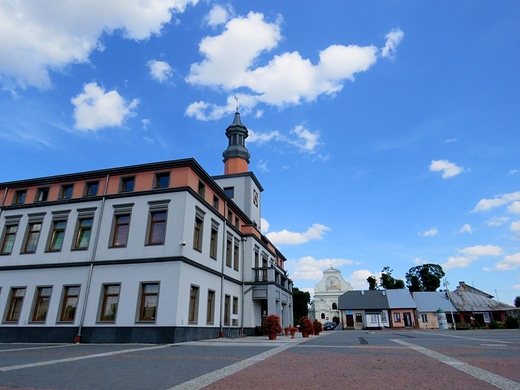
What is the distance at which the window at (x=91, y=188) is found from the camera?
20422 millimetres

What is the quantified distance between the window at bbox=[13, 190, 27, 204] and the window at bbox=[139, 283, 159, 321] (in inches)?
447

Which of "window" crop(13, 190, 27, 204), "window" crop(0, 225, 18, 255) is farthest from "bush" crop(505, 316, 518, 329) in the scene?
"window" crop(13, 190, 27, 204)

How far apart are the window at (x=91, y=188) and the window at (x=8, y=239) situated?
5.50 m

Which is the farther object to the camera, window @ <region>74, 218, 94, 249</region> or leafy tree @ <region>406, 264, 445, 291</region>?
leafy tree @ <region>406, 264, 445, 291</region>

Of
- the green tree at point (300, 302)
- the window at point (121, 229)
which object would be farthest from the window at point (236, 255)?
the green tree at point (300, 302)

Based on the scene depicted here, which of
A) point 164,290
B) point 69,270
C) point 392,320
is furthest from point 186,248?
point 392,320

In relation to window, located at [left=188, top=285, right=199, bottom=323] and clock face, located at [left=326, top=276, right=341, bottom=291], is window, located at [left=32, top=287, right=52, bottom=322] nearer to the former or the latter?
window, located at [left=188, top=285, right=199, bottom=323]

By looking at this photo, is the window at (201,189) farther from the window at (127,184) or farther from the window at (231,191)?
the window at (231,191)

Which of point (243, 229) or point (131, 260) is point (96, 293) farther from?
point (243, 229)

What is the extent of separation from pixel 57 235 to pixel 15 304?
170 inches

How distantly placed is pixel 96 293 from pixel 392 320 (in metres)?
45.5

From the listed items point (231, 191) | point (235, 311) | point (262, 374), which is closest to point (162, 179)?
point (235, 311)

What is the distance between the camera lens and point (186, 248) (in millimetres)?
17641

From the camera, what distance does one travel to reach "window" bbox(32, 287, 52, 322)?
60.5 ft
